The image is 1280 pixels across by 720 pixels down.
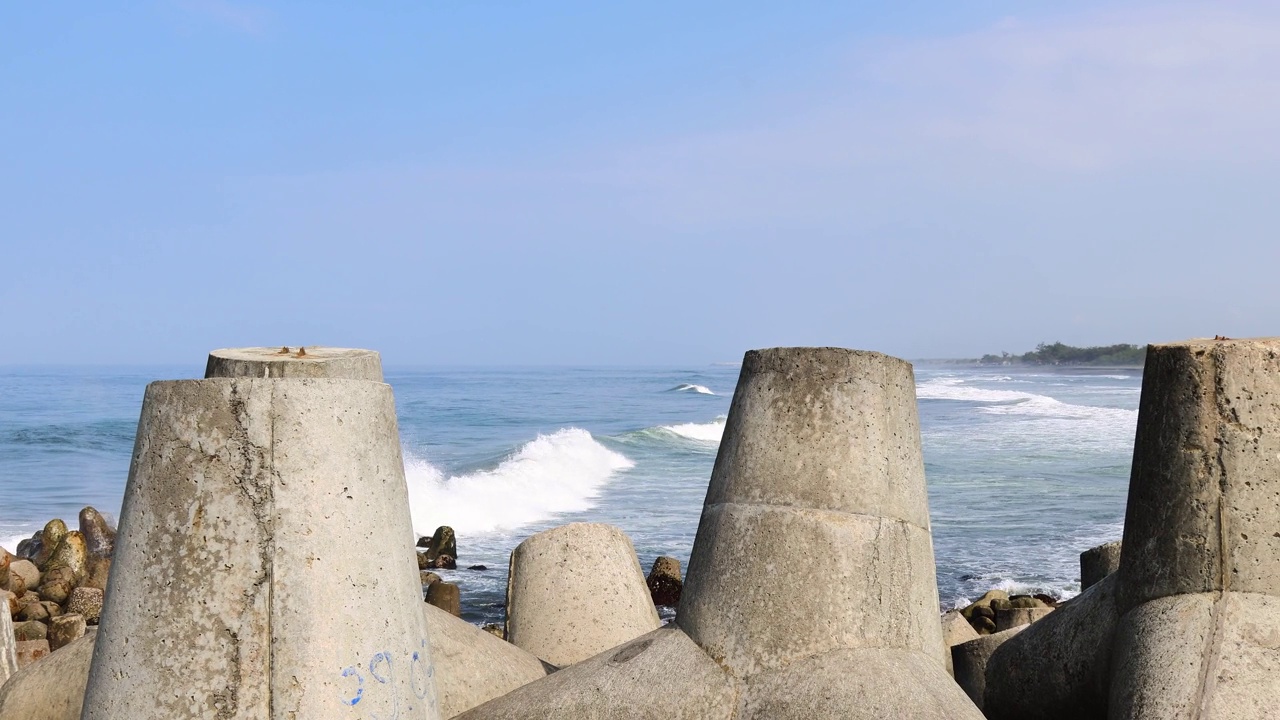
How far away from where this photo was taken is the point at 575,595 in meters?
7.01

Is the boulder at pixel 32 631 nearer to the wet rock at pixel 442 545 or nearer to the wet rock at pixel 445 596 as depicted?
the wet rock at pixel 445 596

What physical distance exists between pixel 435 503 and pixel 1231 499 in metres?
18.5

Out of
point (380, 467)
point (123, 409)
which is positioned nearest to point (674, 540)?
point (380, 467)

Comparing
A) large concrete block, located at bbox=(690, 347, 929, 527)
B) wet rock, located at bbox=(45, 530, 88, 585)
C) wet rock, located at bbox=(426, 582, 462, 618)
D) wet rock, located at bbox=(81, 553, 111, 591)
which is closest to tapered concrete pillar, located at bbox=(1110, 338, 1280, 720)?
large concrete block, located at bbox=(690, 347, 929, 527)

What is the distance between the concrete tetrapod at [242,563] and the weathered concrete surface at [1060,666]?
3.13 metres

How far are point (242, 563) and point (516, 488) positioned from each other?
21.3 meters

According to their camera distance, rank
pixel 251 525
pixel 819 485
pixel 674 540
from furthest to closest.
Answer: pixel 674 540
pixel 819 485
pixel 251 525

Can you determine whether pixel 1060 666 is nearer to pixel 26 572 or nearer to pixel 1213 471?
pixel 1213 471

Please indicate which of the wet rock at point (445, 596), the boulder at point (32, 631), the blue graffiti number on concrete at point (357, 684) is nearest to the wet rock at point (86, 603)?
the boulder at point (32, 631)

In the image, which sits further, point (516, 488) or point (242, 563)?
point (516, 488)

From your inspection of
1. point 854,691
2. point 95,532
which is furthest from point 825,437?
point 95,532

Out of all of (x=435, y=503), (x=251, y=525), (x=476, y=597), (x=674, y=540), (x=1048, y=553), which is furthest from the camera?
(x=435, y=503)

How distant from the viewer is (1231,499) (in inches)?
186

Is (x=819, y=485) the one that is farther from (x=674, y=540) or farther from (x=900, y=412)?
(x=674, y=540)
